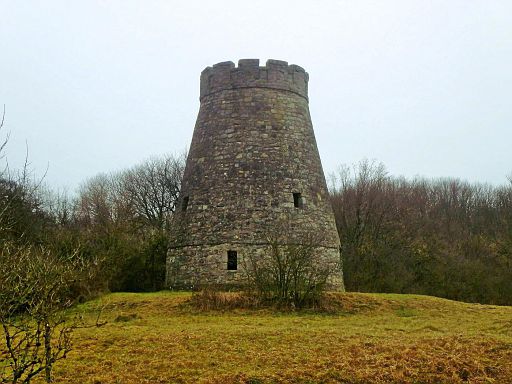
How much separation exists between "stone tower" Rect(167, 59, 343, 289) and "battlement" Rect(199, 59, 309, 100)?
4cm

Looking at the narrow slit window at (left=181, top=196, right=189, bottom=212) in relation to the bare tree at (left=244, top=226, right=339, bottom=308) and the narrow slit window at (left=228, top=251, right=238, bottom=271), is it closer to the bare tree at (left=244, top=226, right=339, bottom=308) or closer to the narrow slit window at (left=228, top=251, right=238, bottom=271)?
the narrow slit window at (left=228, top=251, right=238, bottom=271)

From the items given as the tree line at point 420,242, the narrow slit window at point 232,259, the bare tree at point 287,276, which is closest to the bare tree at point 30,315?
the bare tree at point 287,276

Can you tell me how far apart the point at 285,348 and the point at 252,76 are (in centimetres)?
1188

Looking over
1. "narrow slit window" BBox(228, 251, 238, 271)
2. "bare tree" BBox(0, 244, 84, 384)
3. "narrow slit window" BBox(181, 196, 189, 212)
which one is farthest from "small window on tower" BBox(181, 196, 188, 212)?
"bare tree" BBox(0, 244, 84, 384)

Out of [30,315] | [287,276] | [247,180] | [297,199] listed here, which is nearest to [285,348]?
[30,315]

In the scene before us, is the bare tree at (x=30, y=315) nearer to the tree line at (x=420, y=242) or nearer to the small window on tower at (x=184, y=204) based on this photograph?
the small window on tower at (x=184, y=204)

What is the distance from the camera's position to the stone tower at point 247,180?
19.0 m

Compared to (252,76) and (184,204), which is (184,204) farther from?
(252,76)

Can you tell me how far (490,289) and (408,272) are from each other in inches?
164

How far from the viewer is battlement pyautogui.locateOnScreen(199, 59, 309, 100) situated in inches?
812

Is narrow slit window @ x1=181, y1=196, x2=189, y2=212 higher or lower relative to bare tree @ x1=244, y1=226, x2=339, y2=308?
higher

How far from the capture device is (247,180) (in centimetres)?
1950

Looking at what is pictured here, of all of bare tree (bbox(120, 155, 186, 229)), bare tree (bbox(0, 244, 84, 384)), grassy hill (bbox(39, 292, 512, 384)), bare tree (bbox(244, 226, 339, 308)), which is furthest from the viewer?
bare tree (bbox(120, 155, 186, 229))

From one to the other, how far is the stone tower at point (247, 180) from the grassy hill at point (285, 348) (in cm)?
320
